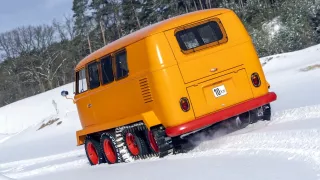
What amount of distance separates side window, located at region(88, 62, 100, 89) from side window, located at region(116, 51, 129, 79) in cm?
106

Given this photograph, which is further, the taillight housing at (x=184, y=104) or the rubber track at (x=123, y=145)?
the rubber track at (x=123, y=145)

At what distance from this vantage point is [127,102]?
31.5 feet

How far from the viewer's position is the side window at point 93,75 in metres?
10.8

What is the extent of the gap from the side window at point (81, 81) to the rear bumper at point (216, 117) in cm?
347

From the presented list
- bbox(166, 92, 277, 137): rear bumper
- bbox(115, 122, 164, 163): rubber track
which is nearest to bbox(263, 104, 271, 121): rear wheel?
bbox(166, 92, 277, 137): rear bumper

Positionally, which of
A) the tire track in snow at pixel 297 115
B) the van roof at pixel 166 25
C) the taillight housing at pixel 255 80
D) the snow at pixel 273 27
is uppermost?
the snow at pixel 273 27

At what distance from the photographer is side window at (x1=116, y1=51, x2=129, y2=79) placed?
9516 millimetres

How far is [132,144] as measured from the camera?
10242mm

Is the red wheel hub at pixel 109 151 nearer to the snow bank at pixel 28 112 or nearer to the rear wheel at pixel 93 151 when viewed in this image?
the rear wheel at pixel 93 151

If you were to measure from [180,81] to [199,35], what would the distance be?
1.02 m

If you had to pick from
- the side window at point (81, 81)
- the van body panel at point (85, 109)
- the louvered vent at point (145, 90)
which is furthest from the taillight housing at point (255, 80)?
the side window at point (81, 81)

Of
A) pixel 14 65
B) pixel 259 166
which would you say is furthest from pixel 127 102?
pixel 14 65

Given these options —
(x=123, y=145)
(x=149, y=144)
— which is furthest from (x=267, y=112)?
(x=123, y=145)

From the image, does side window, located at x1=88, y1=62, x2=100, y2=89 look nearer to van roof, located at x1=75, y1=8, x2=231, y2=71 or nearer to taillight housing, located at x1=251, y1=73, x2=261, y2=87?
van roof, located at x1=75, y1=8, x2=231, y2=71
